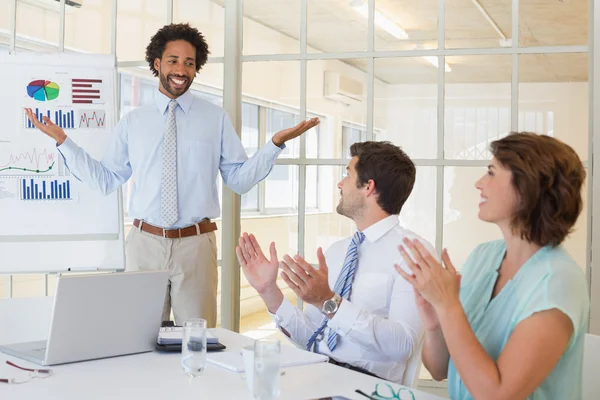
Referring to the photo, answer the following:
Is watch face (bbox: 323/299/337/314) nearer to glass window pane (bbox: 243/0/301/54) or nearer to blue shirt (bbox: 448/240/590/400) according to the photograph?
blue shirt (bbox: 448/240/590/400)

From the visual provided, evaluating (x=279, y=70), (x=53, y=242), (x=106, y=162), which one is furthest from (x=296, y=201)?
(x=53, y=242)

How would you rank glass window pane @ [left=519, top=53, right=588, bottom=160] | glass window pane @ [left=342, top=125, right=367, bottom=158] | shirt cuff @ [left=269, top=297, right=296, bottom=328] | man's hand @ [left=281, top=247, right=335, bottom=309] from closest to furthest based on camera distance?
man's hand @ [left=281, top=247, right=335, bottom=309] → shirt cuff @ [left=269, top=297, right=296, bottom=328] → glass window pane @ [left=519, top=53, right=588, bottom=160] → glass window pane @ [left=342, top=125, right=367, bottom=158]

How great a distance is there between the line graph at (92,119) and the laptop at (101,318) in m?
1.73

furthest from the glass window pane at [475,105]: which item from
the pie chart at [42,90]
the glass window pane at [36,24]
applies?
the glass window pane at [36,24]

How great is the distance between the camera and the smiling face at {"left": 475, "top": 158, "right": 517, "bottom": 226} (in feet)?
5.64

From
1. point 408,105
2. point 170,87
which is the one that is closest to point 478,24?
point 408,105

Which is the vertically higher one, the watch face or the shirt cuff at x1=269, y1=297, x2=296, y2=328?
the watch face

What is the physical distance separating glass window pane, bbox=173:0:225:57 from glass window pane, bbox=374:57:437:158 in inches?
32.8

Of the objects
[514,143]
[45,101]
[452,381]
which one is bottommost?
[452,381]

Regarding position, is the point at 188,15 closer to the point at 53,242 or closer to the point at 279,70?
the point at 279,70

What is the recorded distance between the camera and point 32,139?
3623 mm

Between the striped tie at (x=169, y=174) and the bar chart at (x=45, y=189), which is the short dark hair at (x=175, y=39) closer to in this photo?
the striped tie at (x=169, y=174)

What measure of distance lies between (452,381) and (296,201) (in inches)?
74.0

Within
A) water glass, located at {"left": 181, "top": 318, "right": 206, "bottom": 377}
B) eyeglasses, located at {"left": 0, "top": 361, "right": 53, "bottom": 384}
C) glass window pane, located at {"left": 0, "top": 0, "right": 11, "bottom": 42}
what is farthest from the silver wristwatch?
glass window pane, located at {"left": 0, "top": 0, "right": 11, "bottom": 42}
